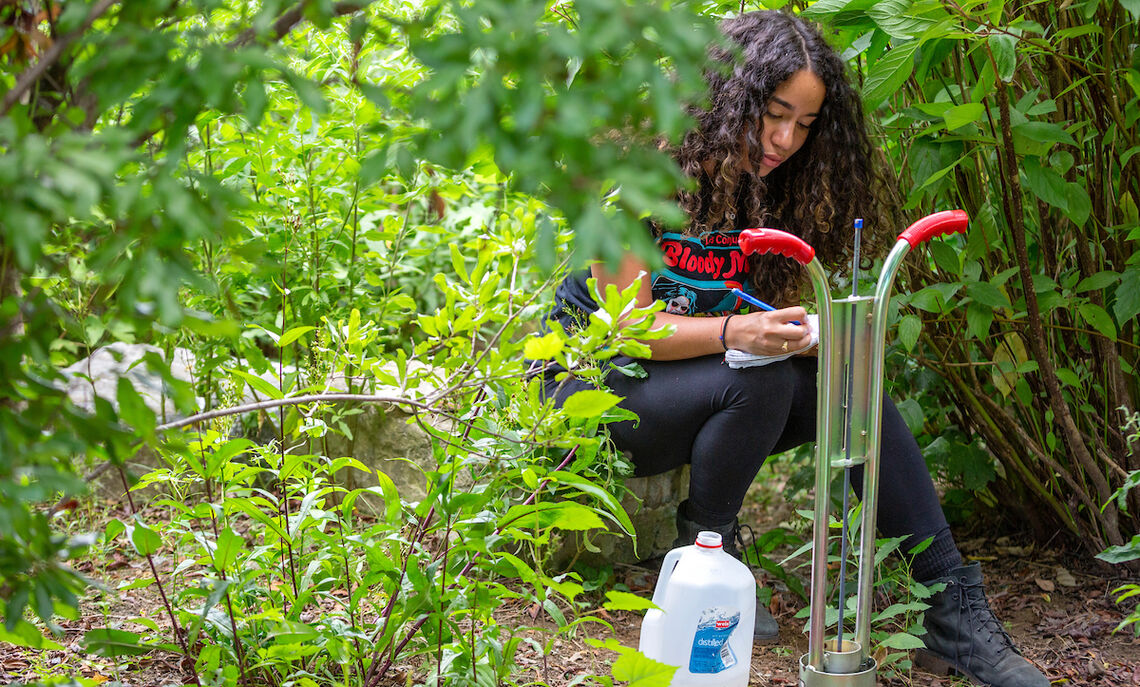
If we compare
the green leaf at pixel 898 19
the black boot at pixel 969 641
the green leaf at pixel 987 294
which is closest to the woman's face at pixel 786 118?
the green leaf at pixel 898 19

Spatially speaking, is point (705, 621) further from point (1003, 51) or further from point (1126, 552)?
point (1003, 51)

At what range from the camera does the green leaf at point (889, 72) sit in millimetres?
1681

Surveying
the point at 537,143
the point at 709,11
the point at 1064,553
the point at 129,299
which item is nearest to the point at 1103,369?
the point at 1064,553

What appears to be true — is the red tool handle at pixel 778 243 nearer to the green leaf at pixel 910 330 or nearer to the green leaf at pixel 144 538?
the green leaf at pixel 910 330

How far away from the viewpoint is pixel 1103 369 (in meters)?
2.17

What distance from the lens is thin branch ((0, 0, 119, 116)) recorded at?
2.63 feet

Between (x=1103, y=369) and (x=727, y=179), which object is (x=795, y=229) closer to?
(x=727, y=179)

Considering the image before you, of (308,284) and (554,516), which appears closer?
(554,516)

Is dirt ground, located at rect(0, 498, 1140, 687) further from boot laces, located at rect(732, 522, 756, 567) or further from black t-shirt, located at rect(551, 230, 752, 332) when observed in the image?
black t-shirt, located at rect(551, 230, 752, 332)

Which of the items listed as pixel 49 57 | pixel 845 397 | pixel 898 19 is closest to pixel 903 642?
pixel 845 397

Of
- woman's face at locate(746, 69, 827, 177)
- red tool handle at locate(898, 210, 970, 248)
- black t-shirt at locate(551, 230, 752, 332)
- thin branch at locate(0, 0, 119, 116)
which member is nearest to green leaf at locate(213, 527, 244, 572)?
thin branch at locate(0, 0, 119, 116)

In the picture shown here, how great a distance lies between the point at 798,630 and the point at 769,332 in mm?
641

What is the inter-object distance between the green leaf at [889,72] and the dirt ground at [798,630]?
1014 mm

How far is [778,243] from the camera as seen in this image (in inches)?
58.8
